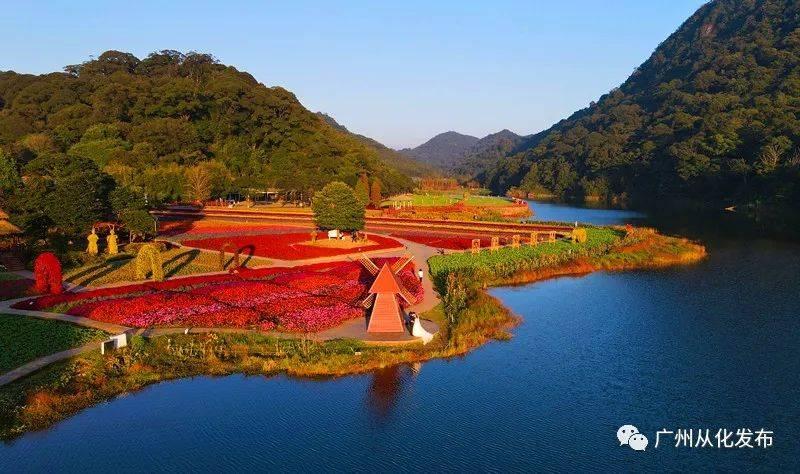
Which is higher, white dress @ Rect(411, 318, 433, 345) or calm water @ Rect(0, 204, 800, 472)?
white dress @ Rect(411, 318, 433, 345)

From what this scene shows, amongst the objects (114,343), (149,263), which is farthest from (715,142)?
(114,343)

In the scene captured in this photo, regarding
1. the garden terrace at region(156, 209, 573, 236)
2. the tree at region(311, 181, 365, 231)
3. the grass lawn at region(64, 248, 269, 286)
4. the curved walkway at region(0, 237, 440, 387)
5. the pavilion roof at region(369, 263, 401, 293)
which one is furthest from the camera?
the garden terrace at region(156, 209, 573, 236)

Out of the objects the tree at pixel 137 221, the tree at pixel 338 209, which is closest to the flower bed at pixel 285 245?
the tree at pixel 338 209

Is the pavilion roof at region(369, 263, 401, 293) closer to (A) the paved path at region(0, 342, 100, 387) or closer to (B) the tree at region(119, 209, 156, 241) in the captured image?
(A) the paved path at region(0, 342, 100, 387)

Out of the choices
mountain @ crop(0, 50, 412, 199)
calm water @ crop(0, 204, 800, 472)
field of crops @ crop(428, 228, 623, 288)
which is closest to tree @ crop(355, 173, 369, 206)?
mountain @ crop(0, 50, 412, 199)

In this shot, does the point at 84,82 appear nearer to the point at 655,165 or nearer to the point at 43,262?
the point at 43,262

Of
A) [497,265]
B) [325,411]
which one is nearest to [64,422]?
[325,411]

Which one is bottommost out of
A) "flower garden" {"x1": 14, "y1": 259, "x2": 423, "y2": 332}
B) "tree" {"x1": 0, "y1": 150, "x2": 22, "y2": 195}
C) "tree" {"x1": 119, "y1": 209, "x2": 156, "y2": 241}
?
"flower garden" {"x1": 14, "y1": 259, "x2": 423, "y2": 332}
